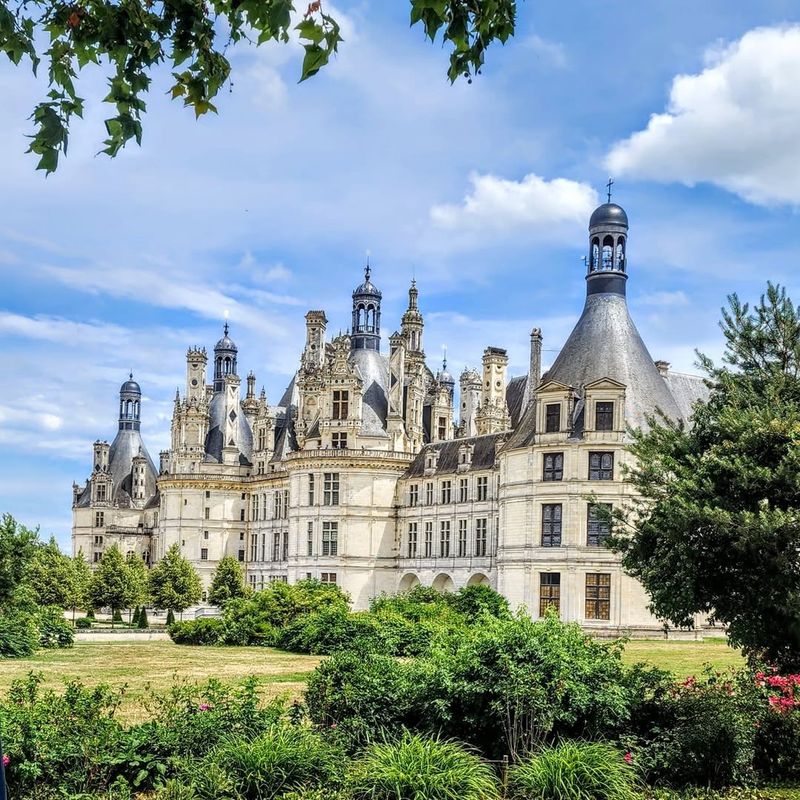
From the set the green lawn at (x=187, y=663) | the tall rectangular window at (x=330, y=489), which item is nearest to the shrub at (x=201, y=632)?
the green lawn at (x=187, y=663)

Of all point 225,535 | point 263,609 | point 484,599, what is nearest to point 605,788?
point 484,599

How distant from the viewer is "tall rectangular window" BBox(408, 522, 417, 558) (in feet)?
213

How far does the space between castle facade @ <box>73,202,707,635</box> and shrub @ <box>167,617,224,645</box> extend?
15106mm

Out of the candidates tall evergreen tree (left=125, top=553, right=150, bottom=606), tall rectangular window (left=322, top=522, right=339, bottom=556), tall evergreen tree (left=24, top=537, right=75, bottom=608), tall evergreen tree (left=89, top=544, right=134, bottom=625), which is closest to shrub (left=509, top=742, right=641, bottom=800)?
tall rectangular window (left=322, top=522, right=339, bottom=556)

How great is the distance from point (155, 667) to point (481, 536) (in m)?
30.2

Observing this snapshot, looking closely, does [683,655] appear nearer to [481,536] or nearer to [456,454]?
[481,536]

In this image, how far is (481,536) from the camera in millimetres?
58531

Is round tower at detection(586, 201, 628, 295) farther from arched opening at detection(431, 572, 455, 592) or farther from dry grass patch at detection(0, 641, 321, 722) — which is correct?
dry grass patch at detection(0, 641, 321, 722)

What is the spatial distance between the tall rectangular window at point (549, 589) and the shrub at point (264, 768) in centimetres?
3674

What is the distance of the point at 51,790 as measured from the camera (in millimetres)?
12672

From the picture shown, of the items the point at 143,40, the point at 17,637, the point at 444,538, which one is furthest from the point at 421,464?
the point at 143,40

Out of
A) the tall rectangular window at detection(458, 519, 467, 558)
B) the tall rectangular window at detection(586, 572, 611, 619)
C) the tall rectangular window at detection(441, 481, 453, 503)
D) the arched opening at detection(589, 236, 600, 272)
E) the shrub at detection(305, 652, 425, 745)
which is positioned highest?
the arched opening at detection(589, 236, 600, 272)

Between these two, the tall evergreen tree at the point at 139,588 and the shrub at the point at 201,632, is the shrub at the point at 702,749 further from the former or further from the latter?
the tall evergreen tree at the point at 139,588

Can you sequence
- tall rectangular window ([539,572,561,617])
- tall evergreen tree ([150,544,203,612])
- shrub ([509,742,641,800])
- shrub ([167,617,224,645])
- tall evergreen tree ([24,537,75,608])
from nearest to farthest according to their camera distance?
shrub ([509,742,641,800]) < shrub ([167,617,224,645]) < tall rectangular window ([539,572,561,617]) < tall evergreen tree ([24,537,75,608]) < tall evergreen tree ([150,544,203,612])
